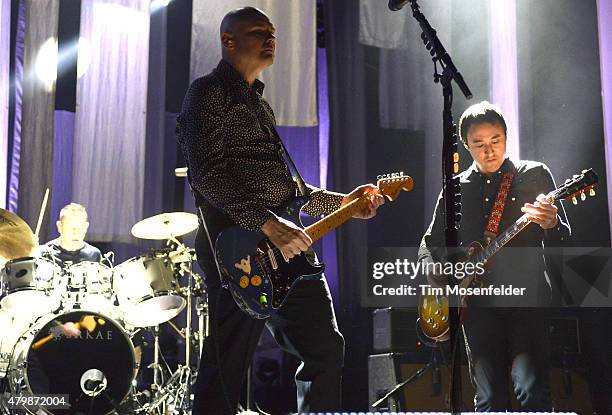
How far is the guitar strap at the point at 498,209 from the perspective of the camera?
4.19m

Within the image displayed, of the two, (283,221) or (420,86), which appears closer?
(283,221)

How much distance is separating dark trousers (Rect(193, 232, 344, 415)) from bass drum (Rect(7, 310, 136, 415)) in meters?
2.41

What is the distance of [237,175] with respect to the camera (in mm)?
2766

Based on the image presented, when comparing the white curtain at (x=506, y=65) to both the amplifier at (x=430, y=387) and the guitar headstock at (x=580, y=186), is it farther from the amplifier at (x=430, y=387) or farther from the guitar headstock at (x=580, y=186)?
the amplifier at (x=430, y=387)

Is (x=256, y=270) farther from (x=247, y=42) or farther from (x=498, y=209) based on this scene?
(x=498, y=209)

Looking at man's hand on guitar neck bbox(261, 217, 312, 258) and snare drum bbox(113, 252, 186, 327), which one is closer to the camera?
man's hand on guitar neck bbox(261, 217, 312, 258)

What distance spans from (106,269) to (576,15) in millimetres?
3621

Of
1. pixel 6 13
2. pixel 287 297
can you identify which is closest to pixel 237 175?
pixel 287 297

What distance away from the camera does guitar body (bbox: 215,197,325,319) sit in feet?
8.90

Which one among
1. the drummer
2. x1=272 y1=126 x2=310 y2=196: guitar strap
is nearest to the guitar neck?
x1=272 y1=126 x2=310 y2=196: guitar strap

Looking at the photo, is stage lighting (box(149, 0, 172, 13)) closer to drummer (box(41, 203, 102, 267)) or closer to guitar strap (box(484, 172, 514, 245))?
drummer (box(41, 203, 102, 267))

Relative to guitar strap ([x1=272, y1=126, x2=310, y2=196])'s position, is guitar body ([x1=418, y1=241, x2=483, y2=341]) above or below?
below

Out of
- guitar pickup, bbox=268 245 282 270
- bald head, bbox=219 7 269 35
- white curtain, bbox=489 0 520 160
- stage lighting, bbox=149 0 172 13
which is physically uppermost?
stage lighting, bbox=149 0 172 13

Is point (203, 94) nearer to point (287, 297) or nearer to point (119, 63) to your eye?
point (287, 297)
